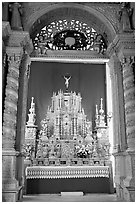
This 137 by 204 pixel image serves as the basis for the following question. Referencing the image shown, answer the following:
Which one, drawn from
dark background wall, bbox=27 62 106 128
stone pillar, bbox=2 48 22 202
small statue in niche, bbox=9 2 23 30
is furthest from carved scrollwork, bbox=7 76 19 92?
dark background wall, bbox=27 62 106 128

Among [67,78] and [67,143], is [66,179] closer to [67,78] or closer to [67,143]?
[67,143]

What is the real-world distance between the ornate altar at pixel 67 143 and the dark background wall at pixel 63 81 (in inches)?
10.4

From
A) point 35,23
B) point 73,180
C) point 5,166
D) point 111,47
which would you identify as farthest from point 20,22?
point 73,180

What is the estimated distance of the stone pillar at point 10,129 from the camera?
551 cm

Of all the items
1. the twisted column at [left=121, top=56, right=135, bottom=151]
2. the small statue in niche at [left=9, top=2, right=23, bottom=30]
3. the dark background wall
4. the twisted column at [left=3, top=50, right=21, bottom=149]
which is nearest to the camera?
the twisted column at [left=3, top=50, right=21, bottom=149]

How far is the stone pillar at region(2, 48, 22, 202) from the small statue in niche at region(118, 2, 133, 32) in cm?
299

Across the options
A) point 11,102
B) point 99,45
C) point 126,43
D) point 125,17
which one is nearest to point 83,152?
point 11,102

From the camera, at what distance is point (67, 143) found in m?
8.80

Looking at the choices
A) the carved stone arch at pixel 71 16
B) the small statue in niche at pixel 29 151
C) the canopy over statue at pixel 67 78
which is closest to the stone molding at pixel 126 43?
the carved stone arch at pixel 71 16

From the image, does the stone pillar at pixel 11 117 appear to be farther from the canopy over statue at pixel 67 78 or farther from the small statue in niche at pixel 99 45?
the canopy over statue at pixel 67 78

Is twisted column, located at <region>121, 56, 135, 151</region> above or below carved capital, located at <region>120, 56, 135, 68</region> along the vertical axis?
below

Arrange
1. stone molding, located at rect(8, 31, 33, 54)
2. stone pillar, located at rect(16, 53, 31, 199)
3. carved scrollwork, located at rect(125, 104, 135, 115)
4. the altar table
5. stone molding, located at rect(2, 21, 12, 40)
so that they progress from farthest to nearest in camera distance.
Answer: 1. the altar table
2. stone molding, located at rect(8, 31, 33, 54)
3. stone pillar, located at rect(16, 53, 31, 199)
4. carved scrollwork, located at rect(125, 104, 135, 115)
5. stone molding, located at rect(2, 21, 12, 40)

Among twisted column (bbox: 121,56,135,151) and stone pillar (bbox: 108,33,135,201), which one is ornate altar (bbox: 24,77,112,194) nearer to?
stone pillar (bbox: 108,33,135,201)

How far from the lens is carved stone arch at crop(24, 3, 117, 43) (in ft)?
23.7
